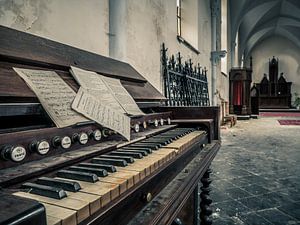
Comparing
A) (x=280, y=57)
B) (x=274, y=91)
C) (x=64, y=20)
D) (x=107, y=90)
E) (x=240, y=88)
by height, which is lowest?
(x=107, y=90)

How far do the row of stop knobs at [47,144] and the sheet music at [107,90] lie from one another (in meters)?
0.18

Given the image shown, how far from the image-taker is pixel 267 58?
21.9 metres

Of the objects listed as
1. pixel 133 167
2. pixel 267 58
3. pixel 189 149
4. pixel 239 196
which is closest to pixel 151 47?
pixel 239 196

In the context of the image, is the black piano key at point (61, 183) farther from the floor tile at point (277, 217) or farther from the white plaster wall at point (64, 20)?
the floor tile at point (277, 217)

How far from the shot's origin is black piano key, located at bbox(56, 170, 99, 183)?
695 millimetres

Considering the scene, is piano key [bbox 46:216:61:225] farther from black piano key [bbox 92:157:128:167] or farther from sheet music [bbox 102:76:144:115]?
sheet music [bbox 102:76:144:115]

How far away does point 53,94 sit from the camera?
1001mm

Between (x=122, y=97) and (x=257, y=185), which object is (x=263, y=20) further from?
(x=122, y=97)

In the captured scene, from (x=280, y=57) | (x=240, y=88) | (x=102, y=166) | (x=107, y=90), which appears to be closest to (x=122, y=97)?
(x=107, y=90)

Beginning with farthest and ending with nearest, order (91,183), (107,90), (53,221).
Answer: (107,90), (91,183), (53,221)

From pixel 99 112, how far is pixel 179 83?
3.28 m

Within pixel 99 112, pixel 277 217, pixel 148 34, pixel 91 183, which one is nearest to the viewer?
pixel 91 183

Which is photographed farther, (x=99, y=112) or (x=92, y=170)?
(x=99, y=112)

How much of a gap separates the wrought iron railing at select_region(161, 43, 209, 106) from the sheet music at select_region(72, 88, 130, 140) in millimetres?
2319
